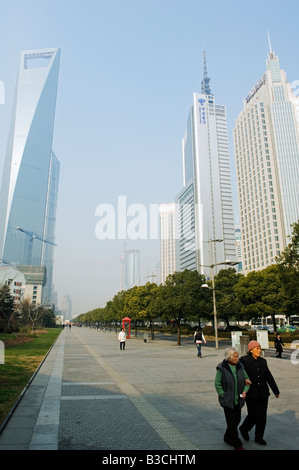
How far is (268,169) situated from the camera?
120250 millimetres

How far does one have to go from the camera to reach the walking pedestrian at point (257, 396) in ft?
18.2

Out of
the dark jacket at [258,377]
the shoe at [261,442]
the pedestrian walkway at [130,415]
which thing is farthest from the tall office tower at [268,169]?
the shoe at [261,442]

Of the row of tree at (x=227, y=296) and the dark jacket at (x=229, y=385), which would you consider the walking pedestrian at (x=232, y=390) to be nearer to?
the dark jacket at (x=229, y=385)

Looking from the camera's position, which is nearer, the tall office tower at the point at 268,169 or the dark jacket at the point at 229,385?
the dark jacket at the point at 229,385

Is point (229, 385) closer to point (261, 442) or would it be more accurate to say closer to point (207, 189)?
point (261, 442)

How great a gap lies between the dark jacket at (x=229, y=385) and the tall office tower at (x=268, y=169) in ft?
369

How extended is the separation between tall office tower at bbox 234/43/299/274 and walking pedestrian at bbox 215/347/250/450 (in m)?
113

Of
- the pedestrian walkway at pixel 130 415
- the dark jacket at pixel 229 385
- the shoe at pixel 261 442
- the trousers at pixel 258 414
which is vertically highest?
the dark jacket at pixel 229 385

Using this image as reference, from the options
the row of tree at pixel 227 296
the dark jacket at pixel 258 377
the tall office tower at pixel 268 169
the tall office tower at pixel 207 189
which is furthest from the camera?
the tall office tower at pixel 207 189

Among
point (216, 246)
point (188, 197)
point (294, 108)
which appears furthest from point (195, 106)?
point (216, 246)

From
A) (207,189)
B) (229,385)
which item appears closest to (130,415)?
(229,385)

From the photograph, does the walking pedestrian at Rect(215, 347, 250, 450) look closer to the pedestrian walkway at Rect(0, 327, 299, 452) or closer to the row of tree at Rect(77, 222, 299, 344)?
the pedestrian walkway at Rect(0, 327, 299, 452)

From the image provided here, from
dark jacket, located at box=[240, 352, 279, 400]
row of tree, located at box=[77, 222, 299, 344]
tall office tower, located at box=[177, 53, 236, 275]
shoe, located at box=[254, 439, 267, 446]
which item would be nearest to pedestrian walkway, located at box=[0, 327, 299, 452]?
shoe, located at box=[254, 439, 267, 446]
